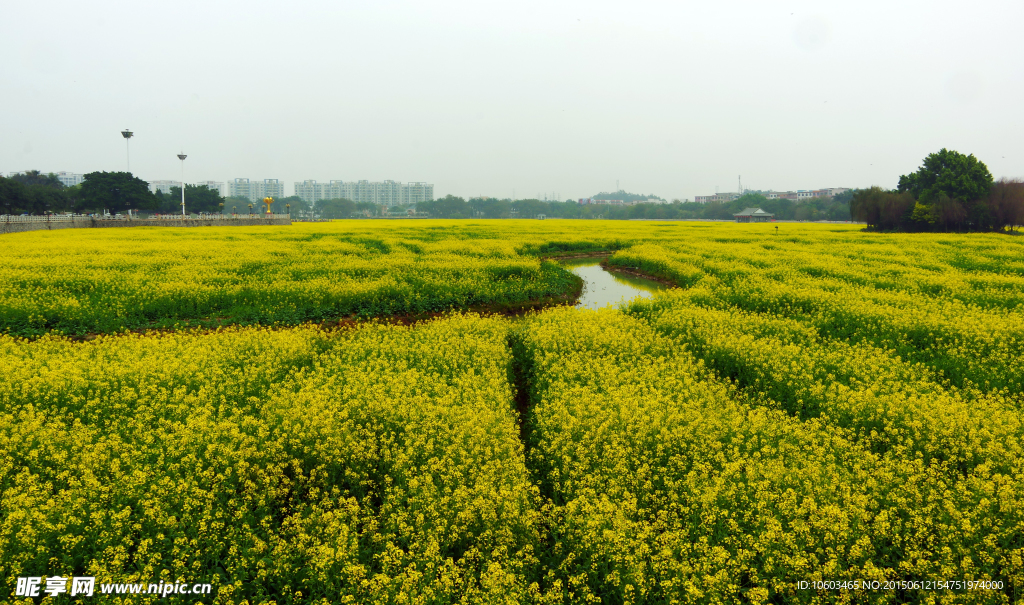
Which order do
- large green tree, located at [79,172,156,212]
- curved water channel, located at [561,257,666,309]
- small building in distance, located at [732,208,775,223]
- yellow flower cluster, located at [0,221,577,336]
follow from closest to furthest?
yellow flower cluster, located at [0,221,577,336] → curved water channel, located at [561,257,666,309] → large green tree, located at [79,172,156,212] → small building in distance, located at [732,208,775,223]

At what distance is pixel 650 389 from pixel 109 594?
5427 millimetres

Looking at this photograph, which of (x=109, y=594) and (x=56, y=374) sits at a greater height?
(x=56, y=374)

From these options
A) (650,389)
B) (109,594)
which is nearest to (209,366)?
(109,594)

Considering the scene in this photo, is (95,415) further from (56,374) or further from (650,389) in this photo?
(650,389)

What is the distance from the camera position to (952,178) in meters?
41.9

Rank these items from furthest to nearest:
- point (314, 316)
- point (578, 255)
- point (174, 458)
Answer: point (578, 255), point (314, 316), point (174, 458)

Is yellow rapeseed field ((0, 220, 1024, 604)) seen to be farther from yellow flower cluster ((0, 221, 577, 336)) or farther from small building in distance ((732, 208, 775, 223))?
small building in distance ((732, 208, 775, 223))

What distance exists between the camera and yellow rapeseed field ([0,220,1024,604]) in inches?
133

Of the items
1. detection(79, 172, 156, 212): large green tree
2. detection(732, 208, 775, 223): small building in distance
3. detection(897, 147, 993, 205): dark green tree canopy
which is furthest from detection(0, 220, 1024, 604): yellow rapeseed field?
detection(732, 208, 775, 223): small building in distance

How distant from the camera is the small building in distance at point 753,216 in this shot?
268 feet

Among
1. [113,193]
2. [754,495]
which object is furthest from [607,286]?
[113,193]

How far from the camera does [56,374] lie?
20.2ft

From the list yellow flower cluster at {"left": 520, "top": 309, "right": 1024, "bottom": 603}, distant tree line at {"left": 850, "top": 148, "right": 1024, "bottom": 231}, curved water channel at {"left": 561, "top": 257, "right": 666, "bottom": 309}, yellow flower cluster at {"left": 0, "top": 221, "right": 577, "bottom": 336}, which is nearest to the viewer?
yellow flower cluster at {"left": 520, "top": 309, "right": 1024, "bottom": 603}

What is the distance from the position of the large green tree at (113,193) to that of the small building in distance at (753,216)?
83.9 meters
